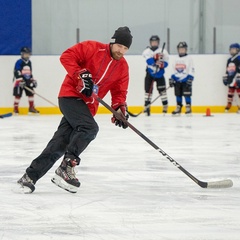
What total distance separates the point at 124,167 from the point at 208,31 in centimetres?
721

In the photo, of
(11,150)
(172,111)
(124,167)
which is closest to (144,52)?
(172,111)

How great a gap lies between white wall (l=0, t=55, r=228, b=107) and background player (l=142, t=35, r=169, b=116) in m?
0.47

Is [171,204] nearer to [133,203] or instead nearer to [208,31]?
[133,203]

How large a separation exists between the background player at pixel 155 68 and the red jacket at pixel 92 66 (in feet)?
23.9

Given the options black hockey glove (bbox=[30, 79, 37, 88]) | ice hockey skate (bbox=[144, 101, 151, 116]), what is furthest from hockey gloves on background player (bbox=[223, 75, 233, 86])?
black hockey glove (bbox=[30, 79, 37, 88])

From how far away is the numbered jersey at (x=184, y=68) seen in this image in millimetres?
11477

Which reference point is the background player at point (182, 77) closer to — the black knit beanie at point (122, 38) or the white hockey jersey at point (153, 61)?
the white hockey jersey at point (153, 61)

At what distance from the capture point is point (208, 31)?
1202 cm

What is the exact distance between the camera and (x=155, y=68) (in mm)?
11422

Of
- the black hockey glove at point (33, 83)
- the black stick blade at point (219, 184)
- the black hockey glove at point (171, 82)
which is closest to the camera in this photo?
→ the black stick blade at point (219, 184)

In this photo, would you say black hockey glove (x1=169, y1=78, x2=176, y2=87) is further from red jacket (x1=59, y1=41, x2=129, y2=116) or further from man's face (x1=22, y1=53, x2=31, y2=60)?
red jacket (x1=59, y1=41, x2=129, y2=116)

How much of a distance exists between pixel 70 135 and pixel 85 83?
382 millimetres

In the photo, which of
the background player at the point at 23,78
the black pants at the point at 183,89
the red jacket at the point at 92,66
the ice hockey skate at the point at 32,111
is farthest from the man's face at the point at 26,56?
the red jacket at the point at 92,66

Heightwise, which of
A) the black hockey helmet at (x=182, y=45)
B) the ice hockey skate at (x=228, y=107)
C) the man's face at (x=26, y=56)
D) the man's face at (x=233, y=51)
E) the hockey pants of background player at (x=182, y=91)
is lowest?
the ice hockey skate at (x=228, y=107)
